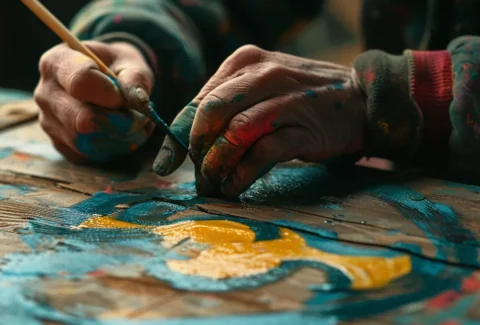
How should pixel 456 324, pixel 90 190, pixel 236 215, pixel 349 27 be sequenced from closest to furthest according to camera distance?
pixel 456 324 → pixel 236 215 → pixel 90 190 → pixel 349 27

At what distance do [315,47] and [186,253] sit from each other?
5.49ft

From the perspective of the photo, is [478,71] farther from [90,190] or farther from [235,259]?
[90,190]

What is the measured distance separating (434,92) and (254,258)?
396mm

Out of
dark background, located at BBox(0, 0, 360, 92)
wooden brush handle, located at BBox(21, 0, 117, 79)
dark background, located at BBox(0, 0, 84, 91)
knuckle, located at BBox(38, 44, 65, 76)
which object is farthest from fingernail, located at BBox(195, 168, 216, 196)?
→ dark background, located at BBox(0, 0, 84, 91)

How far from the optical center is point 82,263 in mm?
660

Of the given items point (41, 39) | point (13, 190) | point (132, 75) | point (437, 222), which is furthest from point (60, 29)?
point (41, 39)

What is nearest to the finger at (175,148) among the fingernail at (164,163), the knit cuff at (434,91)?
the fingernail at (164,163)

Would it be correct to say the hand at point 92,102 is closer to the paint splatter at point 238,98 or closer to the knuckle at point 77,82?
the knuckle at point 77,82

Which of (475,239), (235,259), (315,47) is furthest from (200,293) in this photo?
(315,47)

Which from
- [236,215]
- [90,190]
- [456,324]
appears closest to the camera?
[456,324]

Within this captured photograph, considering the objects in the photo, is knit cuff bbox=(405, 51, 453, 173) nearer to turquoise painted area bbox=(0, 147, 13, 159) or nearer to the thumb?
the thumb

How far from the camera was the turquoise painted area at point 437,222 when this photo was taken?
2.21 feet

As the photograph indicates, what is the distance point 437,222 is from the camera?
747mm

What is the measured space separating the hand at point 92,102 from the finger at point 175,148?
8 cm
